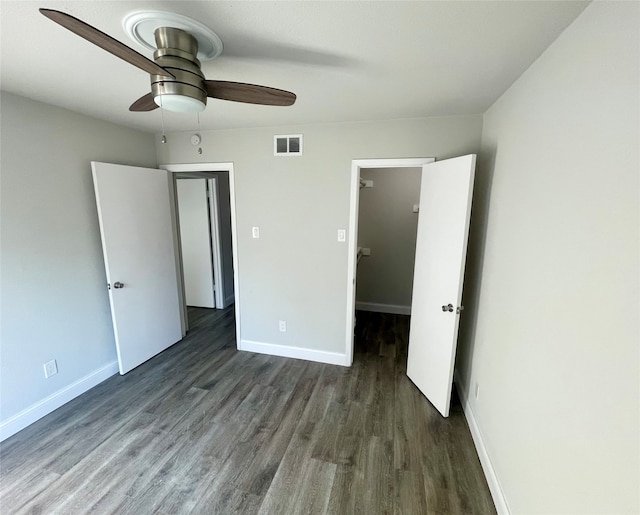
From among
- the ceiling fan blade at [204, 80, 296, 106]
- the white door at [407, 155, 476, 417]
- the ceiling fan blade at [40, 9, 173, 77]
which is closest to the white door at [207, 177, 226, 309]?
the white door at [407, 155, 476, 417]

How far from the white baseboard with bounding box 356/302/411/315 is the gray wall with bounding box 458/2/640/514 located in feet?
8.35

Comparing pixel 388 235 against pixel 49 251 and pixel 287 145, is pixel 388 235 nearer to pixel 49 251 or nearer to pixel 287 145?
pixel 287 145

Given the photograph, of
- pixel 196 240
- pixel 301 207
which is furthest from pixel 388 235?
pixel 196 240

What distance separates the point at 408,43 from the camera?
129 cm

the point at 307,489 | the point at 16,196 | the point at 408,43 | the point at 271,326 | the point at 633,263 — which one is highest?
the point at 408,43

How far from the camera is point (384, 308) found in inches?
175

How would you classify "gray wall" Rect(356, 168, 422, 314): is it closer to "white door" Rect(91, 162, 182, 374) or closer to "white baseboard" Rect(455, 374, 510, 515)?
"white baseboard" Rect(455, 374, 510, 515)

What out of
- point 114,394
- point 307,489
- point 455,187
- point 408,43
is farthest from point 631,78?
point 114,394

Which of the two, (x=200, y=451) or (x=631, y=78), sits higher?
(x=631, y=78)

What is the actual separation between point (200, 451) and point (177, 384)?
891mm

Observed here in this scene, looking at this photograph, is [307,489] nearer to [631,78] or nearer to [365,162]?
[631,78]

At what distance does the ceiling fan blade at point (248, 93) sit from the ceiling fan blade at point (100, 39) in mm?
216

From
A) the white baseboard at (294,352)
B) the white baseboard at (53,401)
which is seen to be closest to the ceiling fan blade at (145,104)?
the white baseboard at (53,401)

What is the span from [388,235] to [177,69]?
3.43 meters
